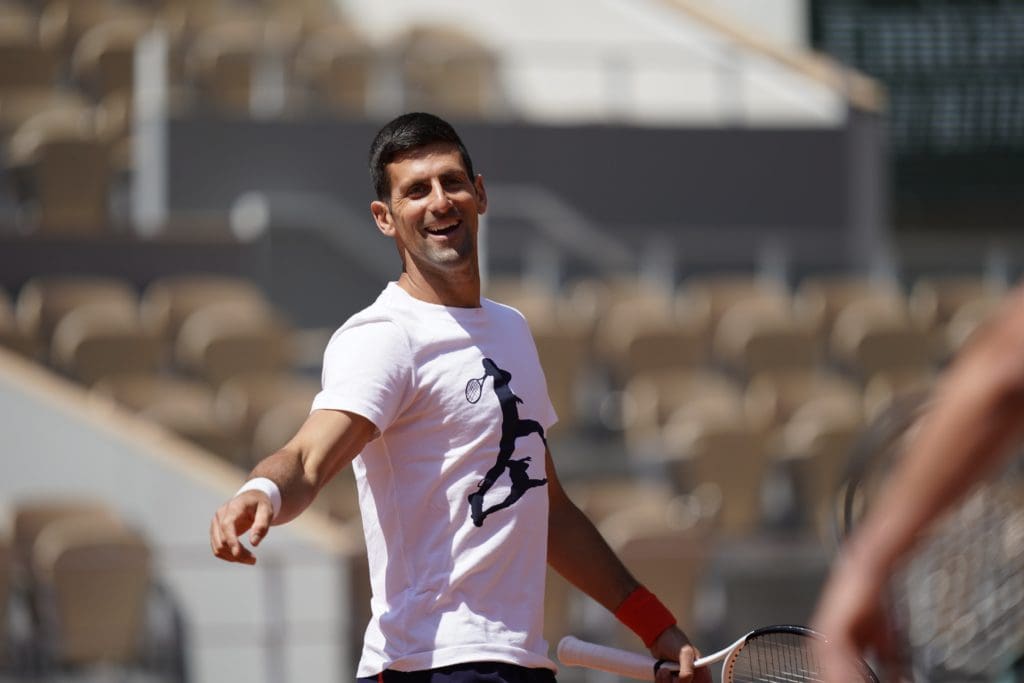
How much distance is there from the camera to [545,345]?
30.3 feet

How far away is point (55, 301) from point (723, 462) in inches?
139

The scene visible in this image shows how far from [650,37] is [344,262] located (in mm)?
3077

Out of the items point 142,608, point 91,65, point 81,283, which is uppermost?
point 91,65

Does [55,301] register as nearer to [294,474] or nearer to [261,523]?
[294,474]

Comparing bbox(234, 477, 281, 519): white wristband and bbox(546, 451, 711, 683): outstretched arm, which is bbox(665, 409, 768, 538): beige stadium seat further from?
bbox(234, 477, 281, 519): white wristband

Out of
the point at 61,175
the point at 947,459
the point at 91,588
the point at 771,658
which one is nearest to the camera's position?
the point at 947,459

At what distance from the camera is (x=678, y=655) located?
116 inches

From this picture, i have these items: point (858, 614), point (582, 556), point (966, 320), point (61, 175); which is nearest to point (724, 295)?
point (966, 320)

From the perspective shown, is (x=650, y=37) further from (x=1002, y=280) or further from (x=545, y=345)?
(x=545, y=345)

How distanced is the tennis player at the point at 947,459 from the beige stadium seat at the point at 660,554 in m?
5.83

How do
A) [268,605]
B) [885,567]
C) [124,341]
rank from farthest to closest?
[124,341] → [268,605] → [885,567]

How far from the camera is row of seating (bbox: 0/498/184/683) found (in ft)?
22.9

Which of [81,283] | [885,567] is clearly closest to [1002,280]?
[81,283]

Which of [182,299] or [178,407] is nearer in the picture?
[178,407]
